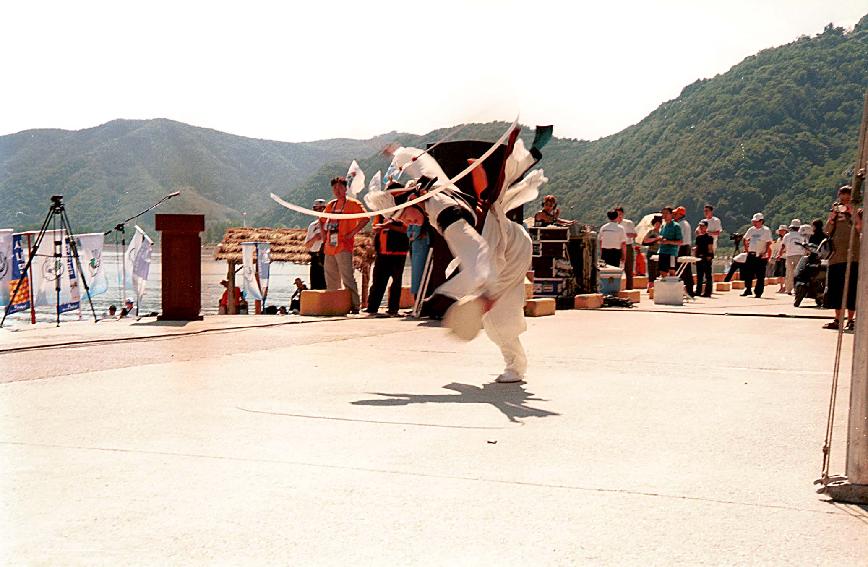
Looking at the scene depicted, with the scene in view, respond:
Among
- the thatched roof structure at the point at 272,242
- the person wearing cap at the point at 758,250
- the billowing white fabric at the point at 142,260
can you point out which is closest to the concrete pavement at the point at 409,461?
the person wearing cap at the point at 758,250

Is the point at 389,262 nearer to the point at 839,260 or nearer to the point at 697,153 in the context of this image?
the point at 839,260

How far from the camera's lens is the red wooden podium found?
466 inches

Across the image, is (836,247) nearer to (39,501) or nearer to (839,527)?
(839,527)

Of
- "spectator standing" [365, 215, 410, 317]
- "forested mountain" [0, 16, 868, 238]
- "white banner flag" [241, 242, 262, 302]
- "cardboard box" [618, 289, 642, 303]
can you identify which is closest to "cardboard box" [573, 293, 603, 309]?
"cardboard box" [618, 289, 642, 303]

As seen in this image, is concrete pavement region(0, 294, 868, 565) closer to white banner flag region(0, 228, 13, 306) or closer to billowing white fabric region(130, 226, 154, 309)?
white banner flag region(0, 228, 13, 306)

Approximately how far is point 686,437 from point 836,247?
776 cm

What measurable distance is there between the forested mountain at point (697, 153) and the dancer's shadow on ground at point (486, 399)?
55511 millimetres

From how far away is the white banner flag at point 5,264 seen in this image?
16.8 metres

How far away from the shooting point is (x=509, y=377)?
7258 millimetres

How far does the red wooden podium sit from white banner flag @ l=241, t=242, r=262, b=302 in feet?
53.6

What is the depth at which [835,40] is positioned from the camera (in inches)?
6073

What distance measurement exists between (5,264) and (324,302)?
22.6ft

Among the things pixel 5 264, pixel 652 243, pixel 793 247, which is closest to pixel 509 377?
pixel 5 264

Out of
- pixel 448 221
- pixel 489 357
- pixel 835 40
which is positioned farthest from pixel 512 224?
pixel 835 40
